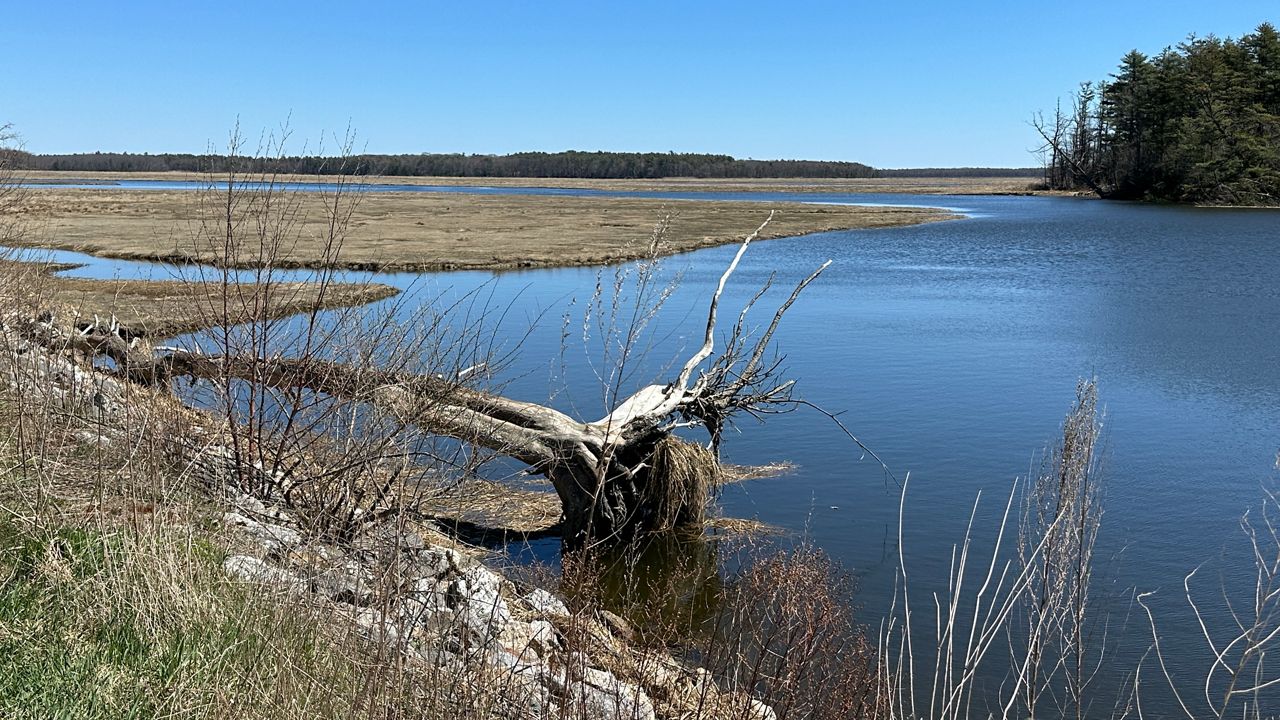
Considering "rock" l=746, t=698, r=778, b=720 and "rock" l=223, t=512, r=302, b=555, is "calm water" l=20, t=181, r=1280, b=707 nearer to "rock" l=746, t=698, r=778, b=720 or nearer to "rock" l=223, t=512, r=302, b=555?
"rock" l=223, t=512, r=302, b=555

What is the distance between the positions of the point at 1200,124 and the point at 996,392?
64130mm

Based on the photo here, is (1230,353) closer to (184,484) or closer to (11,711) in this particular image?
(184,484)

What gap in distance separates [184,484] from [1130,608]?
23.9ft

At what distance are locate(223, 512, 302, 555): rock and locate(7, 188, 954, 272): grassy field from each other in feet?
37.1

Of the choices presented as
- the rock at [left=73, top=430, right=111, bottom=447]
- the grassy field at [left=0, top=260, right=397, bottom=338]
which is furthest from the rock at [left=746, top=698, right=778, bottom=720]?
the grassy field at [left=0, top=260, right=397, bottom=338]

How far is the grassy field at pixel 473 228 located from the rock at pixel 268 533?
445 inches

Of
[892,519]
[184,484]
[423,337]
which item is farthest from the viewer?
[892,519]

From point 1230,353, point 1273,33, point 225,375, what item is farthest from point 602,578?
point 1273,33

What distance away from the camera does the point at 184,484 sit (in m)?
6.31

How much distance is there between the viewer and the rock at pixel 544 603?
726 cm

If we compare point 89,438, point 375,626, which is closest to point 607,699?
point 375,626

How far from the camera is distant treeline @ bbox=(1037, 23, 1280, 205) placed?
A: 68.7 m

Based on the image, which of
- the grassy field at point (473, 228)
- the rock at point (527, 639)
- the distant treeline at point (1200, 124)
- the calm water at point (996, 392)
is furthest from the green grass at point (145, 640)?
the distant treeline at point (1200, 124)

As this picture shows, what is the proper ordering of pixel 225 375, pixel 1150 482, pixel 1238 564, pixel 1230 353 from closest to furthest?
pixel 225 375 < pixel 1238 564 < pixel 1150 482 < pixel 1230 353
